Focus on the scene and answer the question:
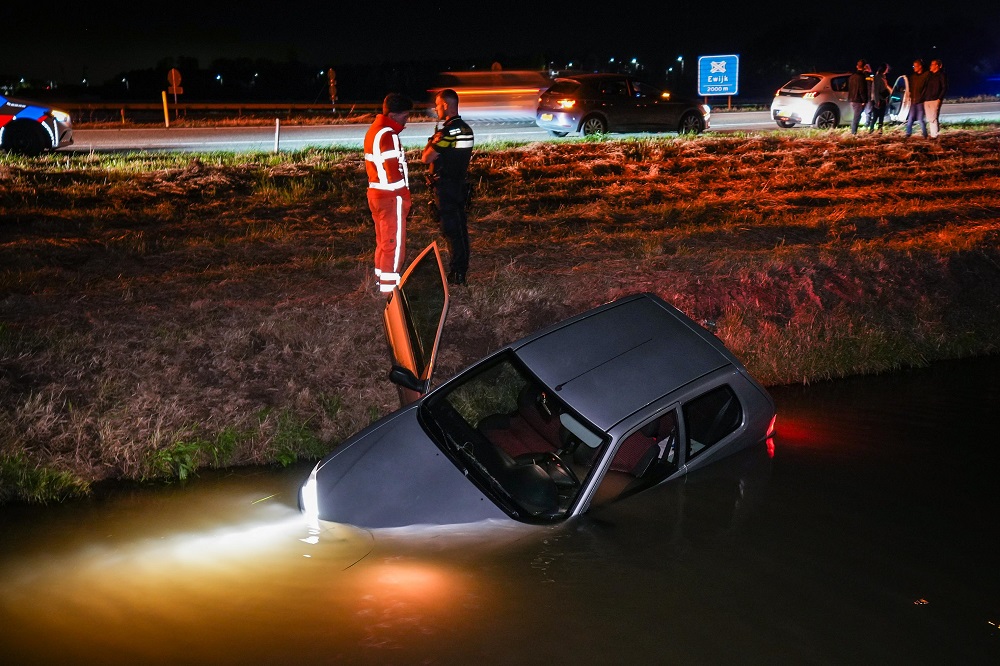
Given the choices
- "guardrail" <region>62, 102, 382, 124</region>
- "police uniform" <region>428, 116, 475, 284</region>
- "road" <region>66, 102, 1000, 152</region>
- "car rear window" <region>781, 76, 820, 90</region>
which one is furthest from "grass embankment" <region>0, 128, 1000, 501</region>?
"guardrail" <region>62, 102, 382, 124</region>

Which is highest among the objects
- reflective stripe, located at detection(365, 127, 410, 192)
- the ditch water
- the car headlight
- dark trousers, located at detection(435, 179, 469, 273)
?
reflective stripe, located at detection(365, 127, 410, 192)

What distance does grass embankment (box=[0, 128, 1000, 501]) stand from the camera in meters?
7.22

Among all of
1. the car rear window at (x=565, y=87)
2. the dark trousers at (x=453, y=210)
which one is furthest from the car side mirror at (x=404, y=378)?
the car rear window at (x=565, y=87)

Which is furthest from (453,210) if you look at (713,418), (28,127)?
(28,127)

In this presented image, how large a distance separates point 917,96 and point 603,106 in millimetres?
6057

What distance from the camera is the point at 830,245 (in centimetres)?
1168

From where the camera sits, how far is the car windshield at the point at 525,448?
4.93 m

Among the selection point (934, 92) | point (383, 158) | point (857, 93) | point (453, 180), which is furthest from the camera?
point (857, 93)

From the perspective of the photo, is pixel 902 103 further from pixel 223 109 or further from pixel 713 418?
pixel 223 109

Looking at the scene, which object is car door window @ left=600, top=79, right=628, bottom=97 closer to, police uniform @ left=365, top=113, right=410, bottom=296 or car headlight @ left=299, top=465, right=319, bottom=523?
police uniform @ left=365, top=113, right=410, bottom=296

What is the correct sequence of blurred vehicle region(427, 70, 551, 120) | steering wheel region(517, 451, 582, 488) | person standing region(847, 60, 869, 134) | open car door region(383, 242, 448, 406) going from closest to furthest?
steering wheel region(517, 451, 582, 488)
open car door region(383, 242, 448, 406)
person standing region(847, 60, 869, 134)
blurred vehicle region(427, 70, 551, 120)

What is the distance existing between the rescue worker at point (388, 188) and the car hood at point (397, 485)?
10.8 feet

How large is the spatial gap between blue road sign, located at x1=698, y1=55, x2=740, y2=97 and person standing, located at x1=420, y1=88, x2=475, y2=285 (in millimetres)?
21295

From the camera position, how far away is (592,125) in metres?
19.1
